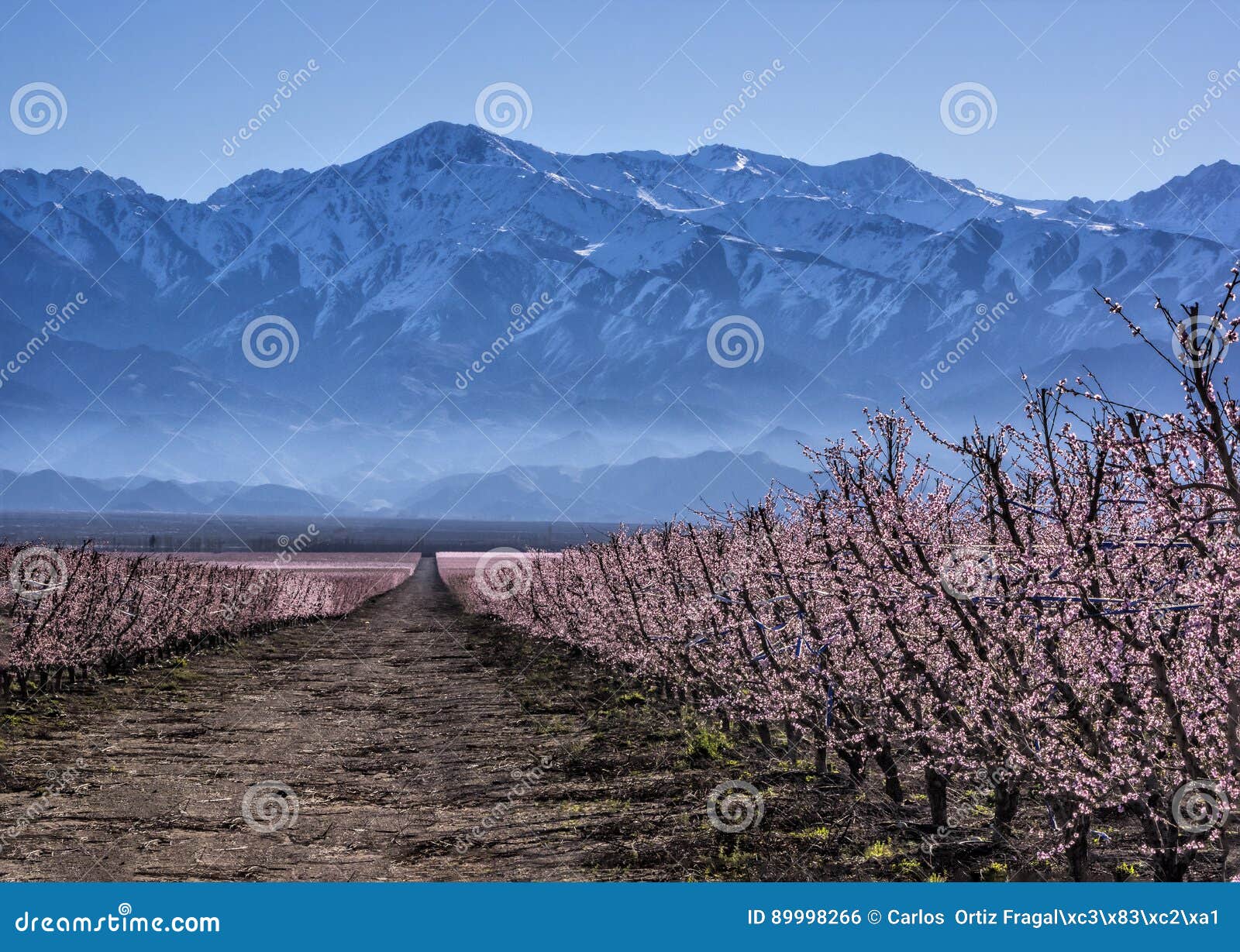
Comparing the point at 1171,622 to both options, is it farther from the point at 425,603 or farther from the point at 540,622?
Result: the point at 425,603

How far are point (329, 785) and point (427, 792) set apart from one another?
152 centimetres

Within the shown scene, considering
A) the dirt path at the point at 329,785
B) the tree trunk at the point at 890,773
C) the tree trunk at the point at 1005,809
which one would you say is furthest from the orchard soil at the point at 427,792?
the tree trunk at the point at 1005,809

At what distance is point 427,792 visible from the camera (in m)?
15.1

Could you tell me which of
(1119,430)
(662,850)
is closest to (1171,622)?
(1119,430)

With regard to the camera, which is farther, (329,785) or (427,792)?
(329,785)

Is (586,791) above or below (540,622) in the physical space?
below

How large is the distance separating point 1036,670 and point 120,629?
22.4 meters

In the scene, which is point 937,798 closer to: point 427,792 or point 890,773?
point 890,773

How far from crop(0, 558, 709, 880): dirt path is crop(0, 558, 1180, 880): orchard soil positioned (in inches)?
1.9

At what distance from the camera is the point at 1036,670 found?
26.0 ft

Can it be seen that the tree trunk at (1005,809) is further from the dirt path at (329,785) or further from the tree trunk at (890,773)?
the dirt path at (329,785)

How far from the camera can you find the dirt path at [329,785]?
11.2 meters

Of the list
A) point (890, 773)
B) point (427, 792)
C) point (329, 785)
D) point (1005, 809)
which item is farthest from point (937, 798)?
point (329, 785)

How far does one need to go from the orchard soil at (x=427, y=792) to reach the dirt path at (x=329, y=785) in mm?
48
